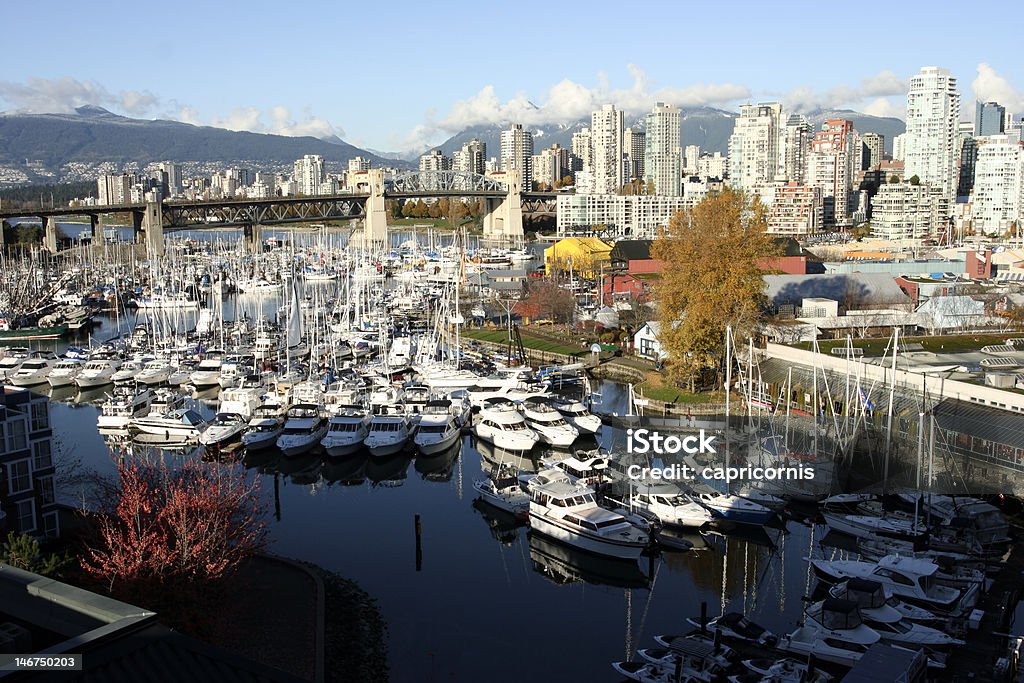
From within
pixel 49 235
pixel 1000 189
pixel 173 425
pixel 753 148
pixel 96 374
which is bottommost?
pixel 173 425

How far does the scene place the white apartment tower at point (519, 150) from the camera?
111556mm

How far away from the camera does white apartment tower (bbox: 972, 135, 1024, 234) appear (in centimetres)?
5806

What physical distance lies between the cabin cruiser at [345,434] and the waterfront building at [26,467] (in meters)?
4.71

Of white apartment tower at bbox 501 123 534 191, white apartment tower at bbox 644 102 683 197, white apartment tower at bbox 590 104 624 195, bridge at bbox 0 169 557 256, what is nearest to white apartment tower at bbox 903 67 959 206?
white apartment tower at bbox 644 102 683 197

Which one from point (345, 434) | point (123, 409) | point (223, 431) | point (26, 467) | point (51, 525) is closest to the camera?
point (26, 467)

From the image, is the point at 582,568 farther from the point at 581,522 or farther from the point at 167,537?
the point at 167,537

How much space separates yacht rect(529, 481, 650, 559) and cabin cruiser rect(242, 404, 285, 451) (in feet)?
16.0

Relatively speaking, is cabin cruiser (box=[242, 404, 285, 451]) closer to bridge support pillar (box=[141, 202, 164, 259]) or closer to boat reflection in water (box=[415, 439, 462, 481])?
boat reflection in water (box=[415, 439, 462, 481])

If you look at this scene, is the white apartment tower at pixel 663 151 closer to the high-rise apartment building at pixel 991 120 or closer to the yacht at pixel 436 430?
the high-rise apartment building at pixel 991 120

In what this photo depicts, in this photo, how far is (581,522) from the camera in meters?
10.1

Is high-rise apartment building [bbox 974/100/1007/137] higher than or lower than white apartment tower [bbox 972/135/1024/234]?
higher

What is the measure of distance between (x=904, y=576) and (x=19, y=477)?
810 cm

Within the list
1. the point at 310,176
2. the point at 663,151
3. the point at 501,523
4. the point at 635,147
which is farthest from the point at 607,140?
the point at 501,523

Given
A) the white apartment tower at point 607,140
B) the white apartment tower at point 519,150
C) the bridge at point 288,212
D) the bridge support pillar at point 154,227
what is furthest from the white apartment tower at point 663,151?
the bridge support pillar at point 154,227
